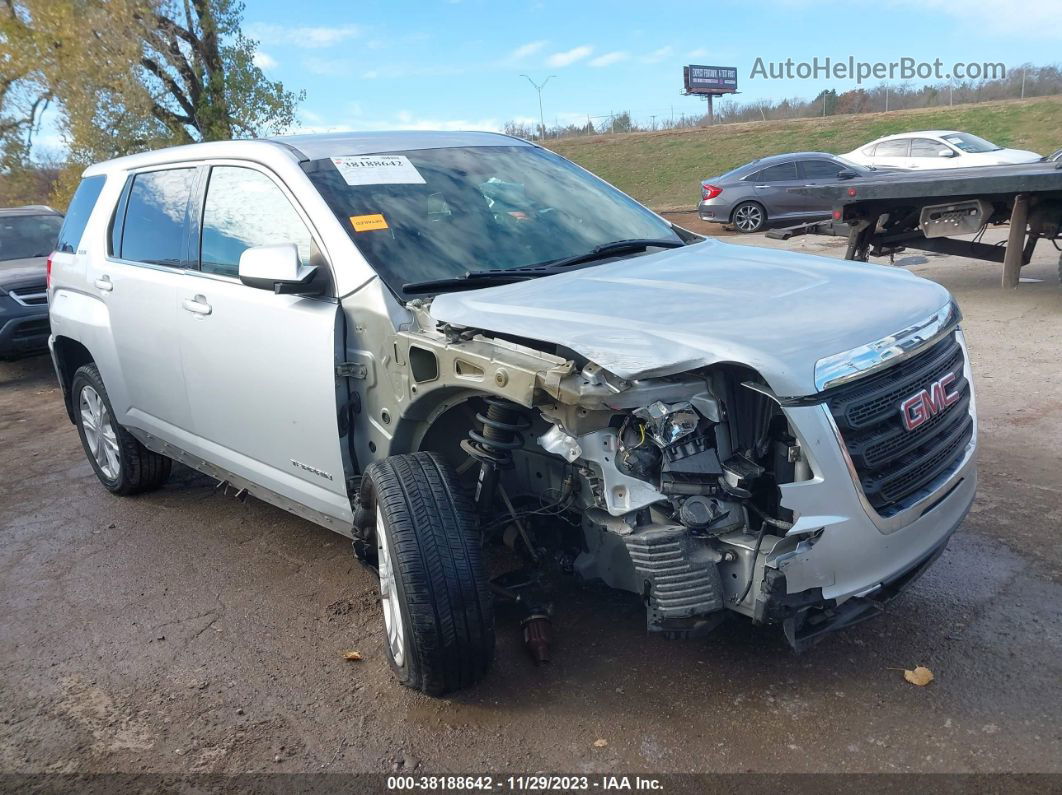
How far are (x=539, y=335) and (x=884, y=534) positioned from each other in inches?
48.2

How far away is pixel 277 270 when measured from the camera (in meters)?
3.35

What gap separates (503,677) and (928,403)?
176cm

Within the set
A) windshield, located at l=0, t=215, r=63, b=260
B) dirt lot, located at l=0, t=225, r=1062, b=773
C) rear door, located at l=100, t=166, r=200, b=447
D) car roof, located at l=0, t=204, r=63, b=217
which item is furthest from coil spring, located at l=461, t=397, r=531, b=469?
car roof, located at l=0, t=204, r=63, b=217

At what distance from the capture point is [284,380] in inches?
145

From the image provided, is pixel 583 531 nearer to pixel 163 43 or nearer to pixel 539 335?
pixel 539 335

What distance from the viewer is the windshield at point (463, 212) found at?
3533mm

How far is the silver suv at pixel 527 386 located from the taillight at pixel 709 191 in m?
14.9

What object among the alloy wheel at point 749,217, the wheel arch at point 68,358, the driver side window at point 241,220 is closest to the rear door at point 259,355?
the driver side window at point 241,220

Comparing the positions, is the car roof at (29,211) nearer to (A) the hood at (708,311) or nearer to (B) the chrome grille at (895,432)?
(A) the hood at (708,311)

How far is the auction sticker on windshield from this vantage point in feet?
12.4

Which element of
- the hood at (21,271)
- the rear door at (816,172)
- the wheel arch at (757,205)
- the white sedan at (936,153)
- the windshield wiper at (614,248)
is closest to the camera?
the windshield wiper at (614,248)

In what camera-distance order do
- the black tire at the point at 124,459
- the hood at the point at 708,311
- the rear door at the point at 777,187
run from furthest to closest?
the rear door at the point at 777,187
the black tire at the point at 124,459
the hood at the point at 708,311

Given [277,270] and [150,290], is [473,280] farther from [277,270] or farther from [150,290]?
[150,290]

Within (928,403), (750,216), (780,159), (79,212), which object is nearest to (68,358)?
(79,212)
